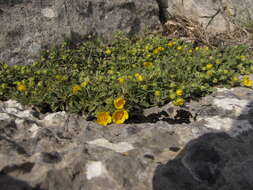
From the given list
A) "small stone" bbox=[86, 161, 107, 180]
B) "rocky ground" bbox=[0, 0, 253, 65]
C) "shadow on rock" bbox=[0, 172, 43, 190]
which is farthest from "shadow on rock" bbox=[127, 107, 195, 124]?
"rocky ground" bbox=[0, 0, 253, 65]

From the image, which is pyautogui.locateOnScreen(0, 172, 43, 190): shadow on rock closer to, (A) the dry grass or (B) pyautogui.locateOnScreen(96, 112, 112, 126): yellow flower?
(B) pyautogui.locateOnScreen(96, 112, 112, 126): yellow flower

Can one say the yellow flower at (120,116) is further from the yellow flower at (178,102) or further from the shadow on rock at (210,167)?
the shadow on rock at (210,167)

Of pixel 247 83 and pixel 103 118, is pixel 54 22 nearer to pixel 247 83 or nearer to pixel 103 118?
pixel 103 118

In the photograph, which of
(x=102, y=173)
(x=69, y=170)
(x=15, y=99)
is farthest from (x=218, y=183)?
(x=15, y=99)

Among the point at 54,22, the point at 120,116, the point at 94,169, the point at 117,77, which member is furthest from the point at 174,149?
the point at 54,22

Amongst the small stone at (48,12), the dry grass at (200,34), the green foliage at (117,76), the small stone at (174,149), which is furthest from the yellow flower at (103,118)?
the dry grass at (200,34)

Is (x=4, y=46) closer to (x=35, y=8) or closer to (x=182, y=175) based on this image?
(x=35, y=8)
